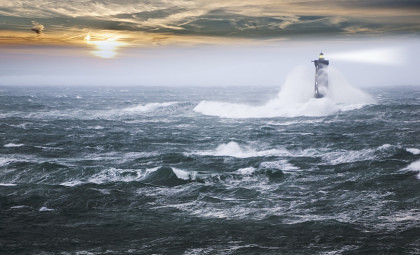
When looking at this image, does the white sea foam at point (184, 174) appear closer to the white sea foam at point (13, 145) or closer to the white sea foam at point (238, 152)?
the white sea foam at point (238, 152)

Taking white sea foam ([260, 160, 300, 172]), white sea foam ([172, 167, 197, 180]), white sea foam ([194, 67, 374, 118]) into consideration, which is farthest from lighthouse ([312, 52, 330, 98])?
white sea foam ([172, 167, 197, 180])

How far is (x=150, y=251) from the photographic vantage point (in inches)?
616

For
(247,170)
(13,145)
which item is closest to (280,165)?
(247,170)

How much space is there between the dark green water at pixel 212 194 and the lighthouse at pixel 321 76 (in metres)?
37.6

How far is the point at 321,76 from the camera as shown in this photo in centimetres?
8262

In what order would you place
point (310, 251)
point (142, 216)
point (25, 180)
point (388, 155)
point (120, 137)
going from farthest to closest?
point (120, 137) < point (388, 155) < point (25, 180) < point (142, 216) < point (310, 251)

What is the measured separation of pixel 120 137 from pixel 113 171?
56.1ft

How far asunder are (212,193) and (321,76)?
2534 inches

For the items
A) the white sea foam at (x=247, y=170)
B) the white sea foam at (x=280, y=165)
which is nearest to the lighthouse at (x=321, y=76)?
the white sea foam at (x=280, y=165)

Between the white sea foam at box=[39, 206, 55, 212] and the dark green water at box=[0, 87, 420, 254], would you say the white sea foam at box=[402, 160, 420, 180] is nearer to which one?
the dark green water at box=[0, 87, 420, 254]

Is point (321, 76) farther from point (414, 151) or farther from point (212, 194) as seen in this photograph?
point (212, 194)

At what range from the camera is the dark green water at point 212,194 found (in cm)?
1644

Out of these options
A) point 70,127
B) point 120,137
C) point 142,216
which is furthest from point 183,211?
point 70,127

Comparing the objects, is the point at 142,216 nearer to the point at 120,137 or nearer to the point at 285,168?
the point at 285,168
